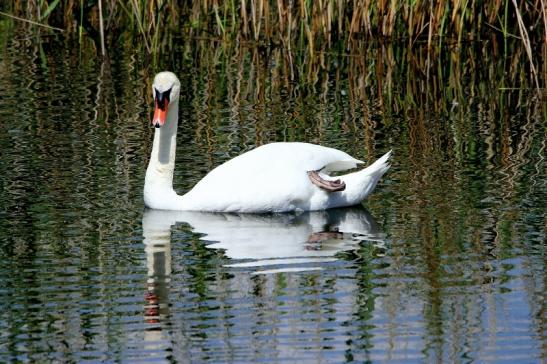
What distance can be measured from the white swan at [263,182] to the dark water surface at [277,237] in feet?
0.35

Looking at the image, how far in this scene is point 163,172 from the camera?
30.1 ft

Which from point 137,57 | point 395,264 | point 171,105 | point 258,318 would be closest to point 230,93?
point 137,57

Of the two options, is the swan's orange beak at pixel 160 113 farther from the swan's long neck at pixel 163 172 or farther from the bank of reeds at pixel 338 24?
the bank of reeds at pixel 338 24

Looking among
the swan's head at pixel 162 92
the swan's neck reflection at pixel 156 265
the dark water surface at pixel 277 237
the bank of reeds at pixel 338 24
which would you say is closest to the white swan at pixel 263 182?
the swan's head at pixel 162 92

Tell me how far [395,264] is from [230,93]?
6422 millimetres

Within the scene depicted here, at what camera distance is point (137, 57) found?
53.6 feet

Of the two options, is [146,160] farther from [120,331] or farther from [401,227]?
[120,331]

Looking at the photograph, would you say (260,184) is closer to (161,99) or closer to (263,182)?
(263,182)

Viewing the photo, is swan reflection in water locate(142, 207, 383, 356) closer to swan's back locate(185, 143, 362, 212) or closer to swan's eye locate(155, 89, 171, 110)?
swan's back locate(185, 143, 362, 212)

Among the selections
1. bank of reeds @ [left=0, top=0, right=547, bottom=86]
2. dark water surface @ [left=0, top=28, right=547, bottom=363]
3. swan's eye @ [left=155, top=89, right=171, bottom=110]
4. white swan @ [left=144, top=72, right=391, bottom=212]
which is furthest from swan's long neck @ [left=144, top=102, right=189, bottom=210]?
bank of reeds @ [left=0, top=0, right=547, bottom=86]

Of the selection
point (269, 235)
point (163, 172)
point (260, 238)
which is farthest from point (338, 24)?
point (260, 238)

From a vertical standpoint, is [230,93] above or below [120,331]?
above

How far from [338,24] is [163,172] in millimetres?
7344

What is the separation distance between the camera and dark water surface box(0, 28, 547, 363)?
6.19m
